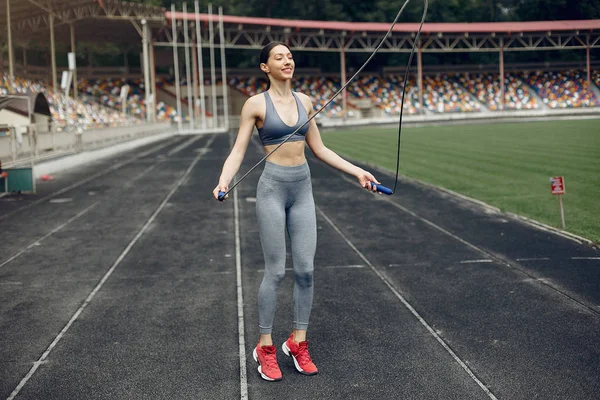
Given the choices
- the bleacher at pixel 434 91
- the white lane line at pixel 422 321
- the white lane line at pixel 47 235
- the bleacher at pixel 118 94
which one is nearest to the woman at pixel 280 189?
the white lane line at pixel 422 321

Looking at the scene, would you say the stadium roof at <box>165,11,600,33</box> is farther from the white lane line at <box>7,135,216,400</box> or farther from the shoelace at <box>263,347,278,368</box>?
the shoelace at <box>263,347,278,368</box>

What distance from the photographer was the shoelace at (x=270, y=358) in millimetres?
4820

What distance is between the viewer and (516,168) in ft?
65.7

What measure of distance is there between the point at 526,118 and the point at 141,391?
62.4 m

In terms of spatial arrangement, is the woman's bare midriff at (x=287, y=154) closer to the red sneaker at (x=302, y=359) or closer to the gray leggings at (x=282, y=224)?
the gray leggings at (x=282, y=224)

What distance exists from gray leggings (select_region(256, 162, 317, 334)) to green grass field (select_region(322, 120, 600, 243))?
6.32m

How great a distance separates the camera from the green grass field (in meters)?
12.8

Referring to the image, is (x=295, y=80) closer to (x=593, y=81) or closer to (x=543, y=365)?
(x=593, y=81)

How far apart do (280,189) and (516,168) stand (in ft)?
54.4

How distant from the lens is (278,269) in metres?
4.82

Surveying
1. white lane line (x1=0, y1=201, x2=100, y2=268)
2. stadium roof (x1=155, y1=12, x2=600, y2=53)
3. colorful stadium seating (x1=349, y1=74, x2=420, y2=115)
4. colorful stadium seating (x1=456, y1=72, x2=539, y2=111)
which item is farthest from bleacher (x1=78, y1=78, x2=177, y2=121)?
white lane line (x1=0, y1=201, x2=100, y2=268)

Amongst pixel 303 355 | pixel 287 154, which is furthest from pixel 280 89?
pixel 303 355

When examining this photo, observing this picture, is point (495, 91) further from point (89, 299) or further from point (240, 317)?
point (240, 317)

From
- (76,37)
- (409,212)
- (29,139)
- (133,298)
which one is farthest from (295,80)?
(133,298)
